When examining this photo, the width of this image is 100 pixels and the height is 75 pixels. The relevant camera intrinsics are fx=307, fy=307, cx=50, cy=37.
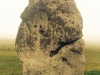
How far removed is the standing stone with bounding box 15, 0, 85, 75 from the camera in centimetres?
1562

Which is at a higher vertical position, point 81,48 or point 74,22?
point 74,22

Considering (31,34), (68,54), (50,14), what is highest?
(50,14)

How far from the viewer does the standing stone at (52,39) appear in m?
15.6

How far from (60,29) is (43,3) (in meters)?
1.65

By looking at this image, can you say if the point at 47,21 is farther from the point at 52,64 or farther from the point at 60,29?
the point at 52,64

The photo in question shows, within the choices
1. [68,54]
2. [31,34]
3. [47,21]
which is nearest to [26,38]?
[31,34]

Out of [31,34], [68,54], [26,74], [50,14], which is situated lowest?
[26,74]

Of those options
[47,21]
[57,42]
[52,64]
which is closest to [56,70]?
[52,64]

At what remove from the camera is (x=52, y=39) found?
1578 centimetres

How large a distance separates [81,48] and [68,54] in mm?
740

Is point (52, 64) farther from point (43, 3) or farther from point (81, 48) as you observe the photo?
point (43, 3)

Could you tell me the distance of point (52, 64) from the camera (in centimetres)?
1562

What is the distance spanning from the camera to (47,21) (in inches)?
633

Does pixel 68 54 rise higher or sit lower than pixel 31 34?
lower
